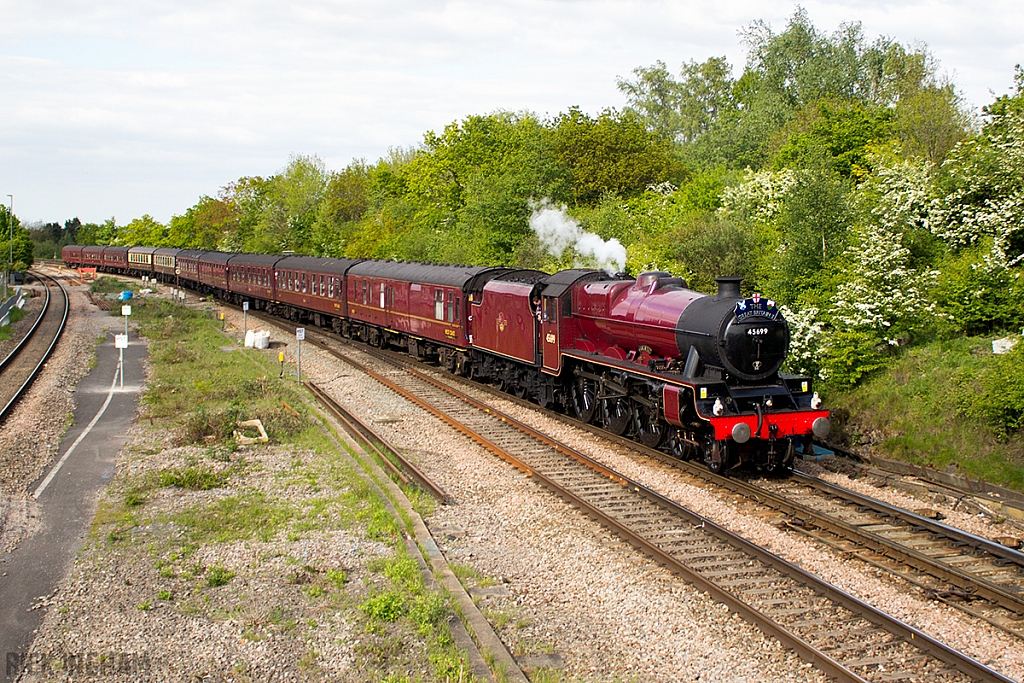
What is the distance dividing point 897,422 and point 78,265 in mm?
97749

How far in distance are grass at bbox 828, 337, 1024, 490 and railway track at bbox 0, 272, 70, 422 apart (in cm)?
1841

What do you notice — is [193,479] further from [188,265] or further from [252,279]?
[188,265]

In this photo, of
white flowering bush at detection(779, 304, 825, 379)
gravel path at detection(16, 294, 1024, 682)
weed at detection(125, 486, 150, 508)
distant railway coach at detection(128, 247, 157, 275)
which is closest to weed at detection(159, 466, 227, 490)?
gravel path at detection(16, 294, 1024, 682)

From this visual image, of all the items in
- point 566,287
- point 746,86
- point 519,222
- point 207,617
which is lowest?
point 207,617

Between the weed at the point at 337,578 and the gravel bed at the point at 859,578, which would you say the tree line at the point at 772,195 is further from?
the weed at the point at 337,578

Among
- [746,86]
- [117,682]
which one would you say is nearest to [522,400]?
[117,682]

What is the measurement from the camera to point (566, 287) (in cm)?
1756

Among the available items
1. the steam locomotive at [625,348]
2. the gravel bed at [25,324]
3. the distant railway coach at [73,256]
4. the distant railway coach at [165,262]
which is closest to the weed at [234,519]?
the steam locomotive at [625,348]

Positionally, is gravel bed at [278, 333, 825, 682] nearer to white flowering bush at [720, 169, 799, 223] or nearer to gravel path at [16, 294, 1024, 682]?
gravel path at [16, 294, 1024, 682]

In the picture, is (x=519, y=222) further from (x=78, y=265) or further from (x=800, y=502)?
(x=78, y=265)

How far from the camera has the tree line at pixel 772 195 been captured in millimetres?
18203

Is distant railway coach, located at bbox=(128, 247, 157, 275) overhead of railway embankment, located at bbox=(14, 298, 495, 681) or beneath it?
overhead

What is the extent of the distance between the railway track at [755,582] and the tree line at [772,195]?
25.3 ft

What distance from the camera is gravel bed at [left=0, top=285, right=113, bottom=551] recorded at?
11391 millimetres
